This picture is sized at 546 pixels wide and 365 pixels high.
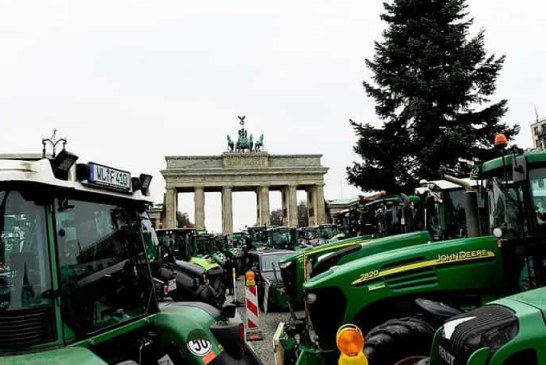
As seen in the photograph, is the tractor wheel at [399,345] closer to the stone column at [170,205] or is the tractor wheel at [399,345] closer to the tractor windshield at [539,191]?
the tractor windshield at [539,191]

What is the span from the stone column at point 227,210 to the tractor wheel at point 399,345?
6712cm

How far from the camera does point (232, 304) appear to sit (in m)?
5.02

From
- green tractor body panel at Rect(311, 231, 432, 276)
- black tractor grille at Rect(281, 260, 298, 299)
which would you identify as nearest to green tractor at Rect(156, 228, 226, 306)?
black tractor grille at Rect(281, 260, 298, 299)

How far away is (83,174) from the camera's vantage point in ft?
10.5

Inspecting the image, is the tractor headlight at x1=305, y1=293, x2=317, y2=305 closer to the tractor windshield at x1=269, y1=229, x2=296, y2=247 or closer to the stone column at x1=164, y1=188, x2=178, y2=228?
the tractor windshield at x1=269, y1=229, x2=296, y2=247

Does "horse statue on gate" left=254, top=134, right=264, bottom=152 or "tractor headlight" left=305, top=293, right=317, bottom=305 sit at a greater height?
"horse statue on gate" left=254, top=134, right=264, bottom=152

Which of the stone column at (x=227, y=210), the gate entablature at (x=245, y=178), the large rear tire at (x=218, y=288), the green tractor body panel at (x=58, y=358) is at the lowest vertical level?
the large rear tire at (x=218, y=288)

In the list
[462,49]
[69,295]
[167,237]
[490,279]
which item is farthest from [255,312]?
[462,49]

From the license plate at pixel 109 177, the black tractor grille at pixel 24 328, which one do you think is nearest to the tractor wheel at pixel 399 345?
the license plate at pixel 109 177

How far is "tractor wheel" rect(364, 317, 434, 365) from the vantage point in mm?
4402

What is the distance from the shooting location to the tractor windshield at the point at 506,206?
4.43m

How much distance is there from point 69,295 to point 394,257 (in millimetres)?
3534

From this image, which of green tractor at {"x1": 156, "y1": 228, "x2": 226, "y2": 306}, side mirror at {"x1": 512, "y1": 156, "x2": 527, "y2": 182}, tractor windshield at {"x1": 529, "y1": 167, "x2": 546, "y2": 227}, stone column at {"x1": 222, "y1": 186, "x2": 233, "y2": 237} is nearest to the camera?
side mirror at {"x1": 512, "y1": 156, "x2": 527, "y2": 182}

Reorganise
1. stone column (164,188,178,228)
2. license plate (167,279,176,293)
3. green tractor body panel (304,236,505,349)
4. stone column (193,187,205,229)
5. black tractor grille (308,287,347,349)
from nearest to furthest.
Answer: green tractor body panel (304,236,505,349), black tractor grille (308,287,347,349), license plate (167,279,176,293), stone column (164,188,178,228), stone column (193,187,205,229)
